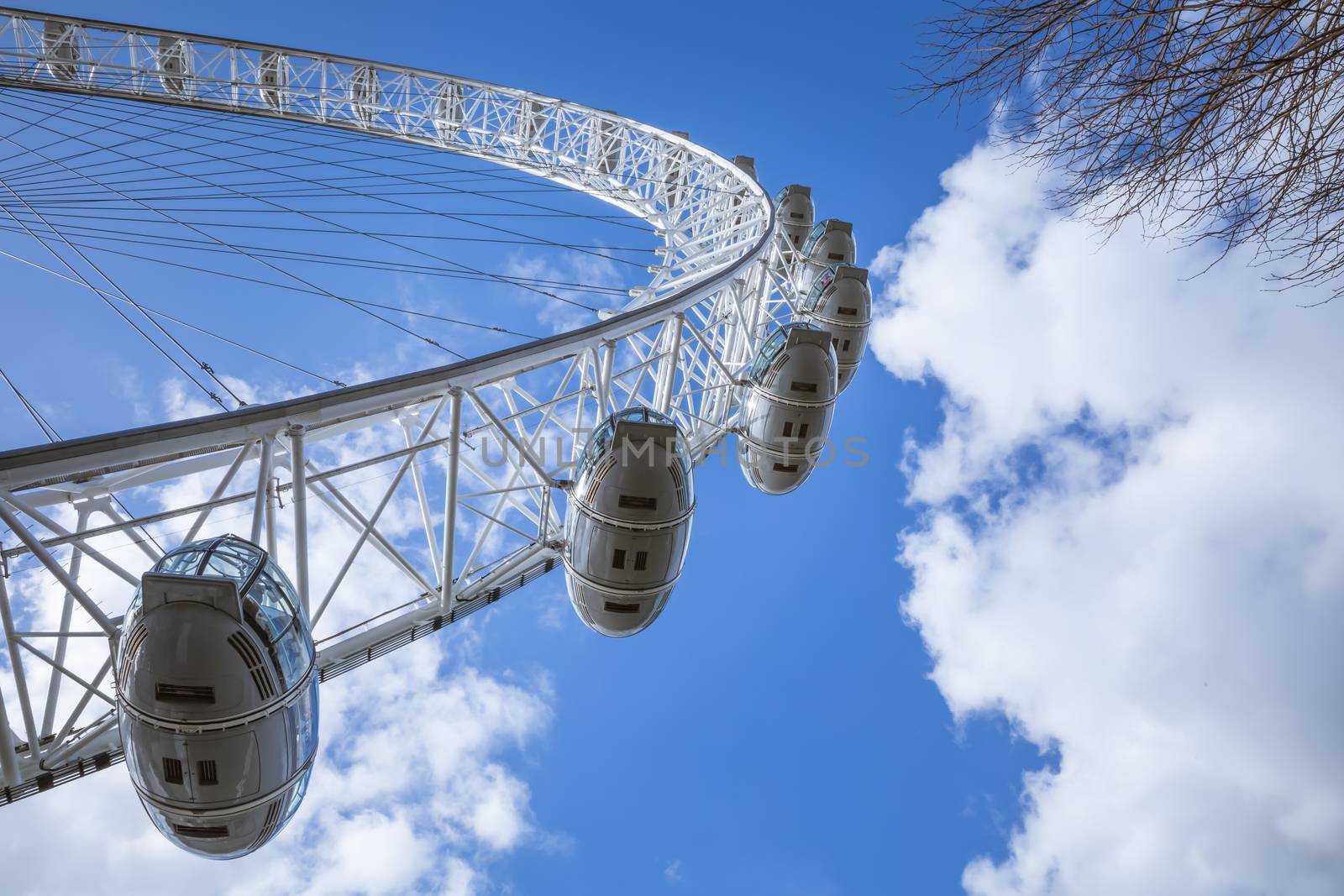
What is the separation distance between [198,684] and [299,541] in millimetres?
2327

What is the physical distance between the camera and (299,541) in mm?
7645

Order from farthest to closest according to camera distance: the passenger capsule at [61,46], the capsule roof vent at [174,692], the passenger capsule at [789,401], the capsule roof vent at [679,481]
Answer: the passenger capsule at [61,46] → the passenger capsule at [789,401] → the capsule roof vent at [679,481] → the capsule roof vent at [174,692]

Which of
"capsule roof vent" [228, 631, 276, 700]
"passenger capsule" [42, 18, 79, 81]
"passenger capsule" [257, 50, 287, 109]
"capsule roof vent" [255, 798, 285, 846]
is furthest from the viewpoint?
"passenger capsule" [257, 50, 287, 109]

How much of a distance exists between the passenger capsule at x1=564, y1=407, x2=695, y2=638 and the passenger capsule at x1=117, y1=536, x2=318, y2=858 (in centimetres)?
323

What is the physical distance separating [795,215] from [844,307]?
6.69 m

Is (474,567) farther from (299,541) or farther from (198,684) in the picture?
(198,684)

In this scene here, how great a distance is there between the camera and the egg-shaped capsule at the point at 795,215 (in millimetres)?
23375

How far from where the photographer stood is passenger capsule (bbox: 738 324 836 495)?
13.0 metres

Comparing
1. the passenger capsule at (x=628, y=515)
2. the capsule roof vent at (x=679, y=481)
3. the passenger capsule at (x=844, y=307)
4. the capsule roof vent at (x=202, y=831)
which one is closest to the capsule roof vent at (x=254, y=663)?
the capsule roof vent at (x=202, y=831)

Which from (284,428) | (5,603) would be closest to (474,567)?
(284,428)

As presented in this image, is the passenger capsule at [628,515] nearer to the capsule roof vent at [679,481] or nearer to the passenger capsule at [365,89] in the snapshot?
the capsule roof vent at [679,481]

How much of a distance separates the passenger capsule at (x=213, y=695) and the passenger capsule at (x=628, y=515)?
3.23 meters

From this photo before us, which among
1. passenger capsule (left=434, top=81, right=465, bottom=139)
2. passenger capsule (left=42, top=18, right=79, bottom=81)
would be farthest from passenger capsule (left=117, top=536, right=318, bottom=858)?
passenger capsule (left=434, top=81, right=465, bottom=139)

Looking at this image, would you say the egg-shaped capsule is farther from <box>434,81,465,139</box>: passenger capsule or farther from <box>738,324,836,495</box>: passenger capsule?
<box>434,81,465,139</box>: passenger capsule
